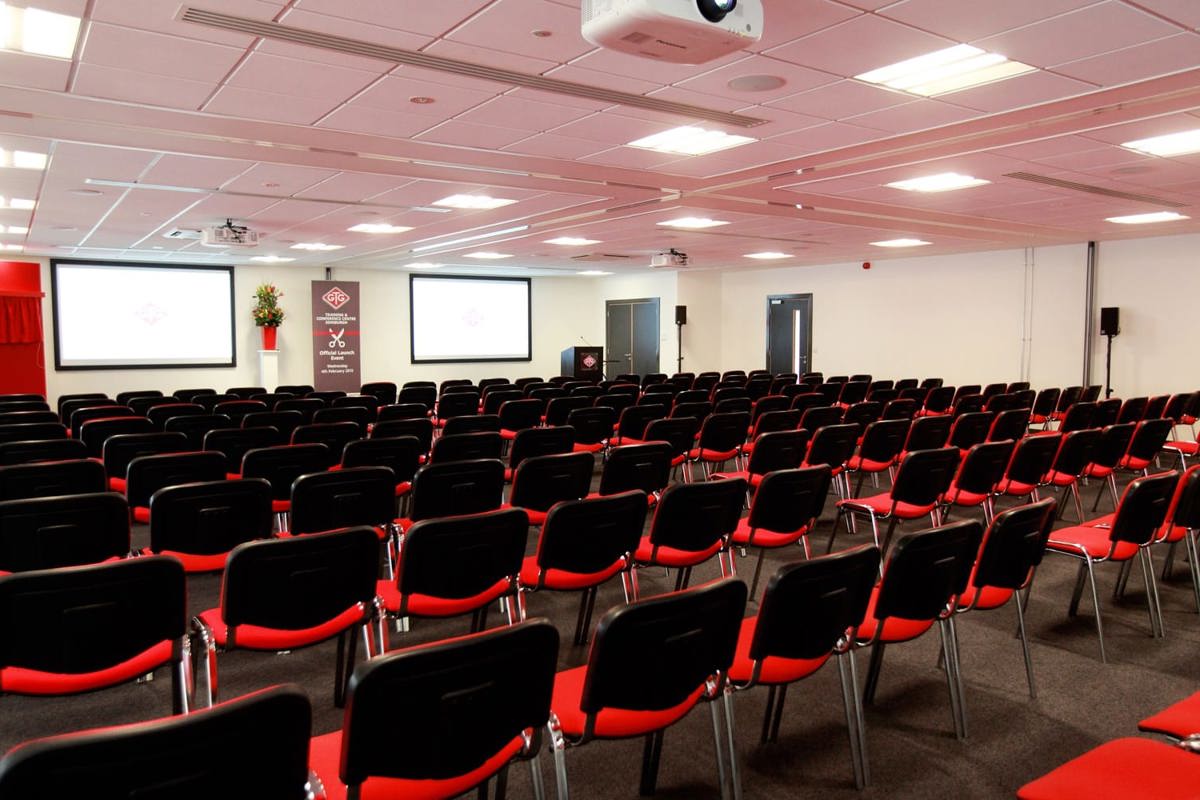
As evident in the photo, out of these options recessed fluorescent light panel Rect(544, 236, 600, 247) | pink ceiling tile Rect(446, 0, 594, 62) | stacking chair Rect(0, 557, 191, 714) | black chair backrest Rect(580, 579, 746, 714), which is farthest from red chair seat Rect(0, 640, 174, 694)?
recessed fluorescent light panel Rect(544, 236, 600, 247)

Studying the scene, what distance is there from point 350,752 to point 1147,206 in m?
11.0

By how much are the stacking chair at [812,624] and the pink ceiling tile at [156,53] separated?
4.19 metres

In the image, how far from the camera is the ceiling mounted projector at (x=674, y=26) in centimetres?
320

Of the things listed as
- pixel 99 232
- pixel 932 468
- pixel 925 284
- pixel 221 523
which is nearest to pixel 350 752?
pixel 221 523

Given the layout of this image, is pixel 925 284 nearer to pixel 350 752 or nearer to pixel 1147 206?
pixel 1147 206

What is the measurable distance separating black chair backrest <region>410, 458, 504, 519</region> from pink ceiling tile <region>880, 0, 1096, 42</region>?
3242 mm

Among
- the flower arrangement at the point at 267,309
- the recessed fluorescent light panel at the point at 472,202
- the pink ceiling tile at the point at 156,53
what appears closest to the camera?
the pink ceiling tile at the point at 156,53

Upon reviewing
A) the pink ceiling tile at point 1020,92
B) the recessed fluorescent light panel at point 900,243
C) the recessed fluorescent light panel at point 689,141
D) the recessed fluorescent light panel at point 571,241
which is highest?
the recessed fluorescent light panel at point 571,241

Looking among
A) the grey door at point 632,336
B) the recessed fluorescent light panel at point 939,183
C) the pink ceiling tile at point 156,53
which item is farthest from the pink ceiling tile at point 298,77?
the grey door at point 632,336

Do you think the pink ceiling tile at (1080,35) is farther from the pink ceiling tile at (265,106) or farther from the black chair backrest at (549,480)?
the pink ceiling tile at (265,106)

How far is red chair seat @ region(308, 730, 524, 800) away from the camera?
6.88 feet

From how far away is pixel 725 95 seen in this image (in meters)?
5.38

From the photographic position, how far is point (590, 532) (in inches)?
146

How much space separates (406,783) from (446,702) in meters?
0.38
